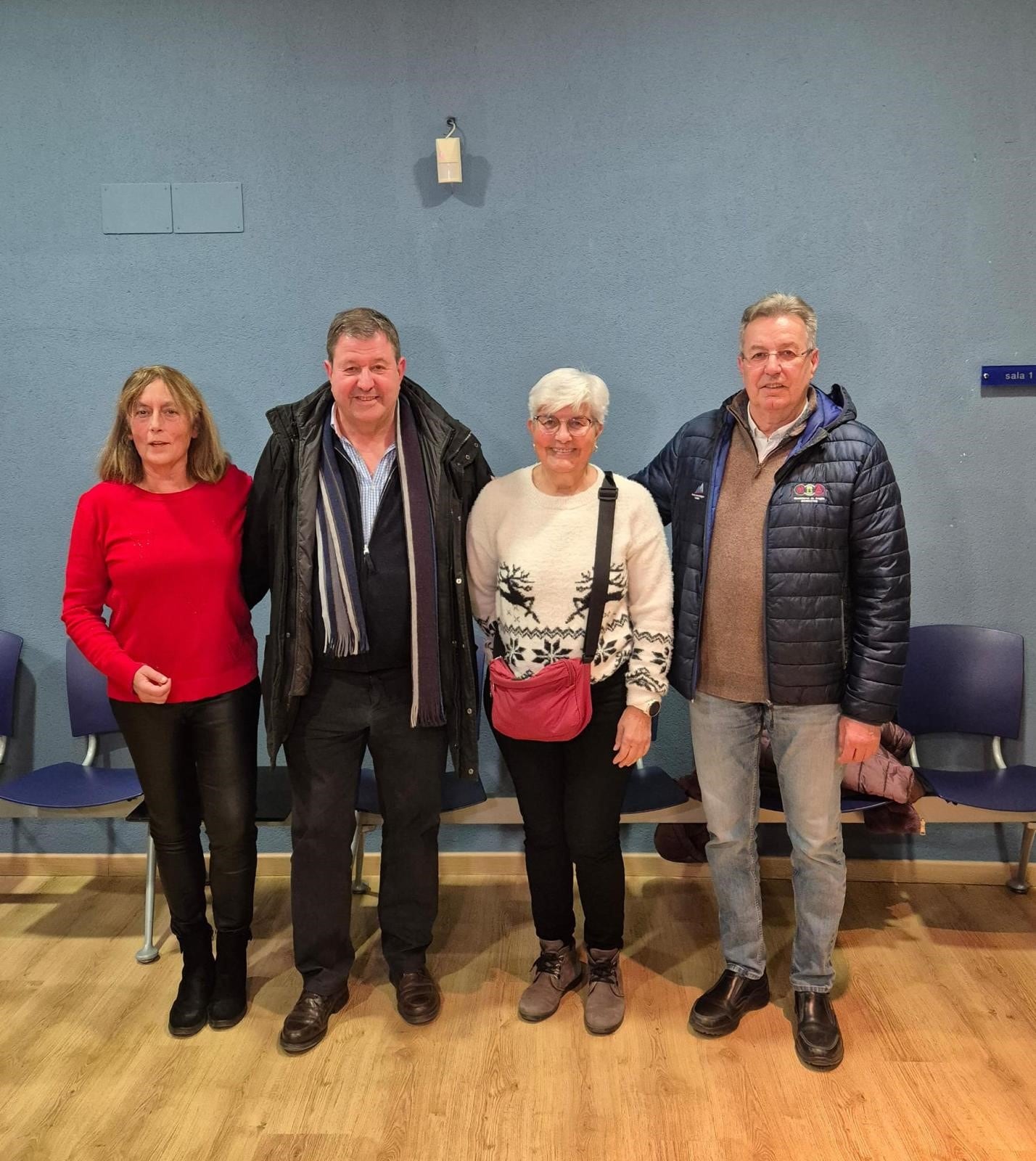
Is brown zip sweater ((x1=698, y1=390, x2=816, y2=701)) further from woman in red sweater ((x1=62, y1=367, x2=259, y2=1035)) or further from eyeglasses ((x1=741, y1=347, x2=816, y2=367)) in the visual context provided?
woman in red sweater ((x1=62, y1=367, x2=259, y2=1035))

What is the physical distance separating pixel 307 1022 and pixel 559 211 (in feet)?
7.68

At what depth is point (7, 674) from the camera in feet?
10.3

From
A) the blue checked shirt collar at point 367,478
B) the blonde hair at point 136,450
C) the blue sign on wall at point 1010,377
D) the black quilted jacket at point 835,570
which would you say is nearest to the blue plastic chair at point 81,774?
the blonde hair at point 136,450

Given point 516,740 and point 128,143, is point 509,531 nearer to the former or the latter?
point 516,740

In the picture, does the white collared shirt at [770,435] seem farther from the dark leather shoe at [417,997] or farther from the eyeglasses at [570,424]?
the dark leather shoe at [417,997]

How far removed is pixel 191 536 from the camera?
2.29 m

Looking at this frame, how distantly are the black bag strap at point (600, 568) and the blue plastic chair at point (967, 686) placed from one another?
4.43ft

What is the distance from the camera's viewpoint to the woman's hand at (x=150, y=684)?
224cm

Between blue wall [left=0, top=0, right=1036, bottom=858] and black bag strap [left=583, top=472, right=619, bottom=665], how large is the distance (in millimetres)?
873

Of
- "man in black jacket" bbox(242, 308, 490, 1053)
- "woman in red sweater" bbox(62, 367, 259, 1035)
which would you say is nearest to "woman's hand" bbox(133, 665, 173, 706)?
"woman in red sweater" bbox(62, 367, 259, 1035)

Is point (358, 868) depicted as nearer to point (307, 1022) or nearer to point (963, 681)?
point (307, 1022)

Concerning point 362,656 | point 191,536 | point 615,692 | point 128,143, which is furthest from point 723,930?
point 128,143

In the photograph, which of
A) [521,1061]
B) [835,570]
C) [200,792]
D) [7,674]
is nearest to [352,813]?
[200,792]

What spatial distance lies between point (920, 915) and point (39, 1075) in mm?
2456
